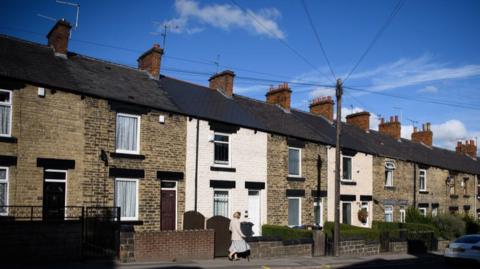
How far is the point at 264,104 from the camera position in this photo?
3034cm

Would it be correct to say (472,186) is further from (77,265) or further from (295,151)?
(77,265)

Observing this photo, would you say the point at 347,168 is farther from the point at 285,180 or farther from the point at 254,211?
the point at 254,211

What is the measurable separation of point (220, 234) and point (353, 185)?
14206mm

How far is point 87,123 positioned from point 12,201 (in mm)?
3946

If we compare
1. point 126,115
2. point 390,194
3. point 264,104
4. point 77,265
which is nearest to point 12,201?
point 77,265

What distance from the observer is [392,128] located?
136 ft

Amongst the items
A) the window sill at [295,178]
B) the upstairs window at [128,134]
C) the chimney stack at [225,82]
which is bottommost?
the window sill at [295,178]

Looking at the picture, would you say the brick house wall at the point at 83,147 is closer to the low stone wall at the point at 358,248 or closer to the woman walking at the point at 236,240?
the woman walking at the point at 236,240

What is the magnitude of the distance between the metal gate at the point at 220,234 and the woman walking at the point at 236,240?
0.65m

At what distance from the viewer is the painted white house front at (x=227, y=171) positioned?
22.8m

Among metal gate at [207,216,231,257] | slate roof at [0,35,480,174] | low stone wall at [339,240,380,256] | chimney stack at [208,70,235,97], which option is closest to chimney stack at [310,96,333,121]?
slate roof at [0,35,480,174]

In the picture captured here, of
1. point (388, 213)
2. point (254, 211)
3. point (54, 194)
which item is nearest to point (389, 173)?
point (388, 213)


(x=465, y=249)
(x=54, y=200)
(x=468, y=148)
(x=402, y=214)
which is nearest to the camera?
(x=54, y=200)

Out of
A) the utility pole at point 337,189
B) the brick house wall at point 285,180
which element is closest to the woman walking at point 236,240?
the utility pole at point 337,189
